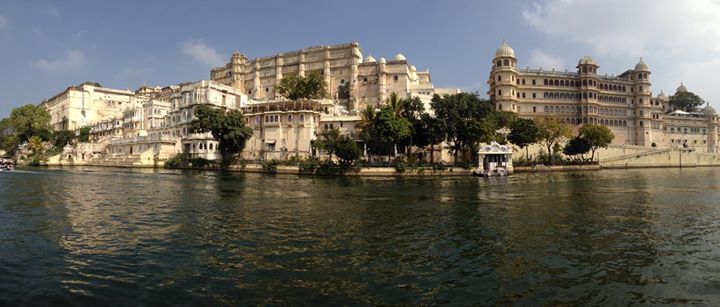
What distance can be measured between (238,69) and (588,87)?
297 ft

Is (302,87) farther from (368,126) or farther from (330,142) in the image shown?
(330,142)

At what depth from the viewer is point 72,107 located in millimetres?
128750

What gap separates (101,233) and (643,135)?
4483 inches

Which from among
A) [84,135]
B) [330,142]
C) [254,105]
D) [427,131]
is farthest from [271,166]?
[84,135]

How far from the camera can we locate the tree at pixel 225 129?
6988 cm

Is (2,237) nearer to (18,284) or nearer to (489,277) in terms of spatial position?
(18,284)

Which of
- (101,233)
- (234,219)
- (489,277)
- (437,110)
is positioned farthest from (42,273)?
(437,110)

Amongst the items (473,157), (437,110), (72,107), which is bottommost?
(473,157)

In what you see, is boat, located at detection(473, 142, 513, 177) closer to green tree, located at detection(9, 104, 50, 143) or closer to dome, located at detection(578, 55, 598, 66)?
dome, located at detection(578, 55, 598, 66)

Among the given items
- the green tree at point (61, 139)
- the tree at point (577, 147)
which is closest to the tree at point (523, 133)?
the tree at point (577, 147)

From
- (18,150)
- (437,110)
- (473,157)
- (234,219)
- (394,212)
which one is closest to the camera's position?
(234,219)

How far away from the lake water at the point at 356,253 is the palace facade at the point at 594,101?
244 feet

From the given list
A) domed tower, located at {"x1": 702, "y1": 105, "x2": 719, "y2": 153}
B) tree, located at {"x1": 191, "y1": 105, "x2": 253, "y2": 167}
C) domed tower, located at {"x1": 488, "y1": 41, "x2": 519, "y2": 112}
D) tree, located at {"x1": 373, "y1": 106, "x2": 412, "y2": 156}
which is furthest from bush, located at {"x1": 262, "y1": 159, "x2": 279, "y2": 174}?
domed tower, located at {"x1": 702, "y1": 105, "x2": 719, "y2": 153}

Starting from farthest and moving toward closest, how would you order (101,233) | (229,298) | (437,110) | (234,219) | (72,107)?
(72,107) < (437,110) < (234,219) < (101,233) < (229,298)
